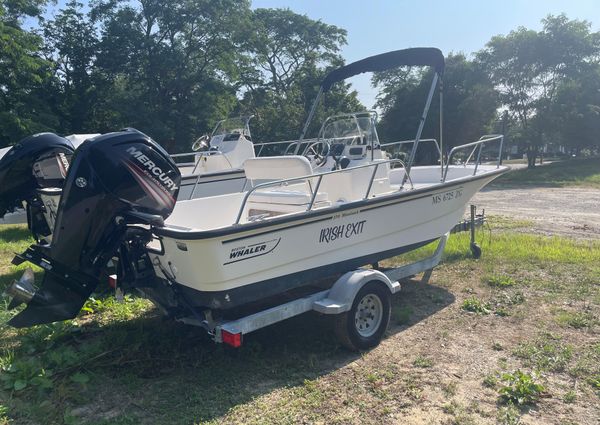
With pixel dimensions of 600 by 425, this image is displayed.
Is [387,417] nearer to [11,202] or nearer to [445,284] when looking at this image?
[445,284]

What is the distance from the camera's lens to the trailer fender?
3996mm

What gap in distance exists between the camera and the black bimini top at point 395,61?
5.54 metres

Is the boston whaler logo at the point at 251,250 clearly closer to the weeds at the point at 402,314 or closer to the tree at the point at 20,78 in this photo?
the weeds at the point at 402,314

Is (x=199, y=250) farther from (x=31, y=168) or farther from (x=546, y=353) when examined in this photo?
(x=546, y=353)

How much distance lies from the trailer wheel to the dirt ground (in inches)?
225

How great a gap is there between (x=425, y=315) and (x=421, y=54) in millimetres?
3018

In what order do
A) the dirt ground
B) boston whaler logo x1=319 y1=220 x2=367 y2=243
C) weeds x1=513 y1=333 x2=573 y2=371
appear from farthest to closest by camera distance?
the dirt ground
boston whaler logo x1=319 y1=220 x2=367 y2=243
weeds x1=513 y1=333 x2=573 y2=371

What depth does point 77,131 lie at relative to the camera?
79.5 feet

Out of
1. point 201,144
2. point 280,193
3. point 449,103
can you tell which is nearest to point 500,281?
point 280,193

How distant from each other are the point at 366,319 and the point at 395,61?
3293 millimetres

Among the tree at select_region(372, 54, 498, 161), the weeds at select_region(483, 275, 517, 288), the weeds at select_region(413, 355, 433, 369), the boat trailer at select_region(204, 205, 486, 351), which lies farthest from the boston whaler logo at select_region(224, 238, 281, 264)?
the tree at select_region(372, 54, 498, 161)

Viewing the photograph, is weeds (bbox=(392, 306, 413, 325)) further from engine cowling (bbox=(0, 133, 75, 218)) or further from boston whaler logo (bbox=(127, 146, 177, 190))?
engine cowling (bbox=(0, 133, 75, 218))

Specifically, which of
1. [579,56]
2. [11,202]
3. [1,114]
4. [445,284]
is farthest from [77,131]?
[579,56]

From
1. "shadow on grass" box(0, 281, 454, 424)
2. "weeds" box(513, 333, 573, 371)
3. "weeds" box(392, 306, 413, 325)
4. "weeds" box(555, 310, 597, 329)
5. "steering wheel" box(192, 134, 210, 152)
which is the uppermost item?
"steering wheel" box(192, 134, 210, 152)
